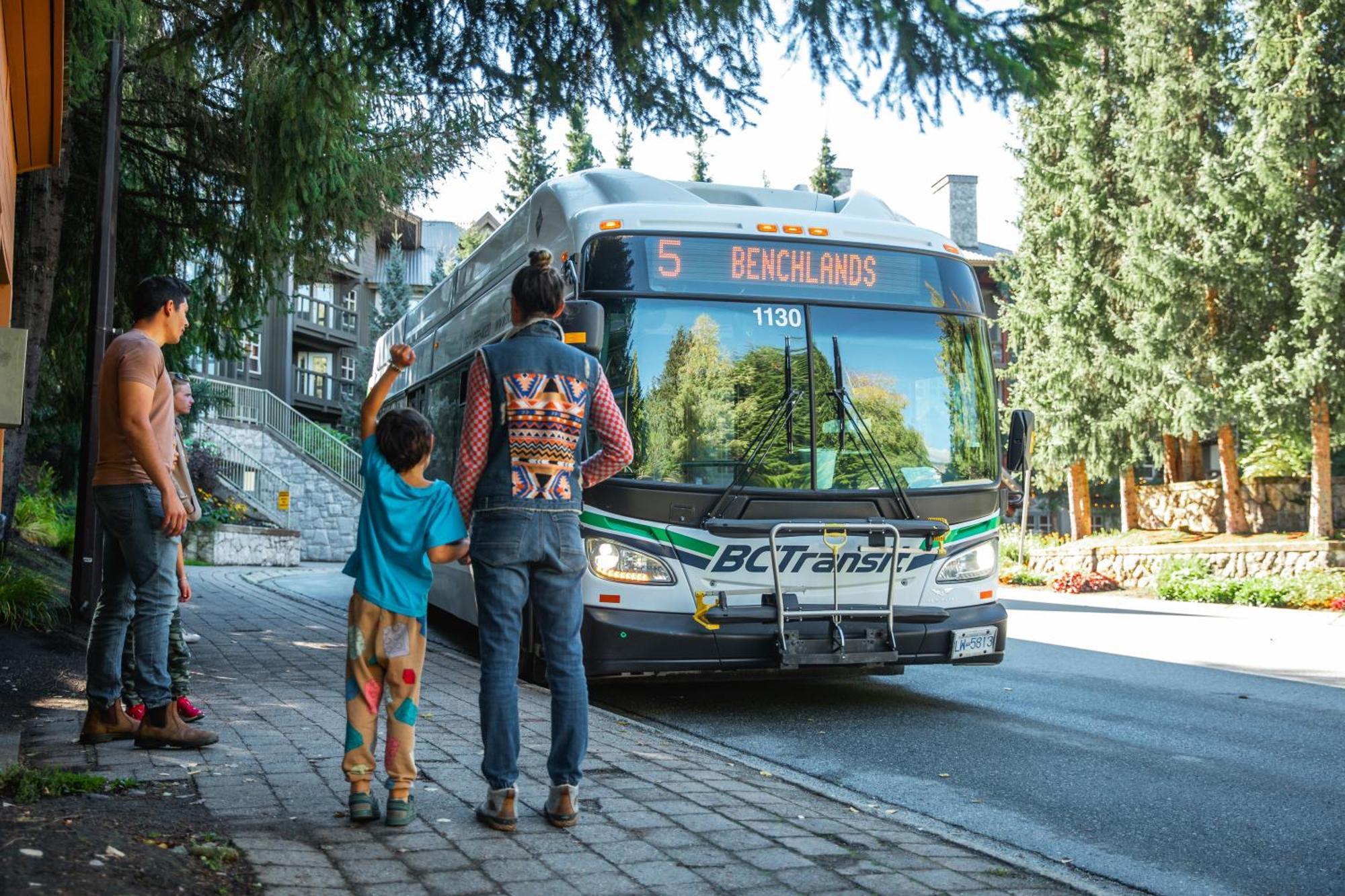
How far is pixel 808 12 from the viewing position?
18.2 ft

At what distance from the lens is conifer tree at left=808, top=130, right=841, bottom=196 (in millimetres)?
55750

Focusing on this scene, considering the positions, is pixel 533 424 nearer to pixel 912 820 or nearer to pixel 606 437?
pixel 606 437

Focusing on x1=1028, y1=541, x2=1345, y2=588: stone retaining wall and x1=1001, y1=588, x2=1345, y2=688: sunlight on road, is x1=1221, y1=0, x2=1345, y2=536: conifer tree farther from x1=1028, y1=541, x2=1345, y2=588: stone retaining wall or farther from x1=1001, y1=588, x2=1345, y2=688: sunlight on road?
x1=1001, y1=588, x2=1345, y2=688: sunlight on road

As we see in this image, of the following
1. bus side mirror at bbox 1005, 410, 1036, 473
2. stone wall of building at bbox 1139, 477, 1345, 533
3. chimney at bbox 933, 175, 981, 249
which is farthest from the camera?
chimney at bbox 933, 175, 981, 249

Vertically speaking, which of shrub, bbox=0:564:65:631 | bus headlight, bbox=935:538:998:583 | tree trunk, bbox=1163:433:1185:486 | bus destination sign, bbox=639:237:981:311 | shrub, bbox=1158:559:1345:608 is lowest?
shrub, bbox=1158:559:1345:608

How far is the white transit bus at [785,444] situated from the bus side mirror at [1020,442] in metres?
0.02

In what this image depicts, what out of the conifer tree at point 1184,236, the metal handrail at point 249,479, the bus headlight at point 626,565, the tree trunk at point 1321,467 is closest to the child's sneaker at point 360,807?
the bus headlight at point 626,565

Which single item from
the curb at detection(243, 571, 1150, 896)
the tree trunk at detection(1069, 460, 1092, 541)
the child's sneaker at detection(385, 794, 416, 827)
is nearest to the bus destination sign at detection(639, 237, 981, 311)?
the curb at detection(243, 571, 1150, 896)

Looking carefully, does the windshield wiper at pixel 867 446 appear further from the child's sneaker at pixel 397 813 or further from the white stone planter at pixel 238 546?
the white stone planter at pixel 238 546

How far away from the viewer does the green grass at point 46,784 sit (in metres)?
4.11

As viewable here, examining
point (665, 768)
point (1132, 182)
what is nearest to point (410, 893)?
point (665, 768)

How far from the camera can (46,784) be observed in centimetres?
421

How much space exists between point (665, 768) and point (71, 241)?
1042 cm

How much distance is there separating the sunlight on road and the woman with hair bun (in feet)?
26.2
